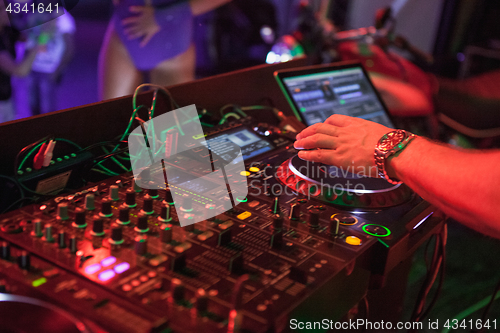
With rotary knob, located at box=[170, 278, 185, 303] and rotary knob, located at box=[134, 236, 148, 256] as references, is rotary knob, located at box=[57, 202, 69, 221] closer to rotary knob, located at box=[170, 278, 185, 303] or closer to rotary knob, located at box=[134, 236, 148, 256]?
rotary knob, located at box=[134, 236, 148, 256]

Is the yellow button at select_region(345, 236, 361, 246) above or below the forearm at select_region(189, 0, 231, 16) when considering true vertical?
below

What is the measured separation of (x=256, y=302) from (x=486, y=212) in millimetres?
436

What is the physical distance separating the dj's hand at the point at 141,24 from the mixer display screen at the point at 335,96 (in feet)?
3.70

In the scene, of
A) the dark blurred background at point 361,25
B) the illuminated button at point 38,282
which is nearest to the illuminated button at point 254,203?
the illuminated button at point 38,282

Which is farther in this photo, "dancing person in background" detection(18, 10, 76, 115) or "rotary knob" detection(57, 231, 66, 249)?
"dancing person in background" detection(18, 10, 76, 115)

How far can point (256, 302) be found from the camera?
0.62 metres

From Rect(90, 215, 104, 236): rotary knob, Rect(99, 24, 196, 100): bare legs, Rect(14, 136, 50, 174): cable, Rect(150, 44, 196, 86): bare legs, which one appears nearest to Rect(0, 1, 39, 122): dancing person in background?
Rect(99, 24, 196, 100): bare legs

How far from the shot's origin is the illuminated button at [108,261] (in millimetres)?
671

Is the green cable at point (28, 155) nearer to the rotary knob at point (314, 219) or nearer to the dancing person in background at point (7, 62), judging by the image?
the rotary knob at point (314, 219)

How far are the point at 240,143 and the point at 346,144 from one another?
1.05 feet

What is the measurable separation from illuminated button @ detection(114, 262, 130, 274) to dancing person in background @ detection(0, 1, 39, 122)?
118 centimetres

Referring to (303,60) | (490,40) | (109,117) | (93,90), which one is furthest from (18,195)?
(490,40)

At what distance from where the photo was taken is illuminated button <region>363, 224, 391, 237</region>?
86 centimetres

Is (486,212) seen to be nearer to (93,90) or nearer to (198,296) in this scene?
(198,296)
